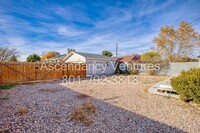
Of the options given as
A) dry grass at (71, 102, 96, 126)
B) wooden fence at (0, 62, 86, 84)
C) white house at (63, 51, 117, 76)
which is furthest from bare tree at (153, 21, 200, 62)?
dry grass at (71, 102, 96, 126)

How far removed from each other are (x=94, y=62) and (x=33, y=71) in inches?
312

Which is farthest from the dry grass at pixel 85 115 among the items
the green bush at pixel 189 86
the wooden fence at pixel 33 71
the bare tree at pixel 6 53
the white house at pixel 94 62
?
the bare tree at pixel 6 53

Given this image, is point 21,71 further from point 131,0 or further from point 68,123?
point 131,0

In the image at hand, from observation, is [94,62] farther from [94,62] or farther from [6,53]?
[6,53]

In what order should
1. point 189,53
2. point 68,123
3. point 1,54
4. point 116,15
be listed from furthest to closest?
1. point 1,54
2. point 189,53
3. point 116,15
4. point 68,123

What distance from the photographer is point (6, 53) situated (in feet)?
68.5

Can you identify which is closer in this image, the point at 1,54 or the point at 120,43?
the point at 1,54

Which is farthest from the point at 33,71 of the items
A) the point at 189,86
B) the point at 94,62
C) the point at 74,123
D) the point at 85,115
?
the point at 189,86

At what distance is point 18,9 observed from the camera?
8164 millimetres

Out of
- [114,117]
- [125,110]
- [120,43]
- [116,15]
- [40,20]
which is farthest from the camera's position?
[120,43]

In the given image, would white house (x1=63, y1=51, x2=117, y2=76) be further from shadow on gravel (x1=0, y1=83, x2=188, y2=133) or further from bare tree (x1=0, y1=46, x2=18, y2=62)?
bare tree (x1=0, y1=46, x2=18, y2=62)

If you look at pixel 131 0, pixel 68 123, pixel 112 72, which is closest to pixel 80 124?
pixel 68 123

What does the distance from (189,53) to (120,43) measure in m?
12.0

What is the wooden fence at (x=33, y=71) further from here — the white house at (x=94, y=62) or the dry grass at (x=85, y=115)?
the dry grass at (x=85, y=115)
